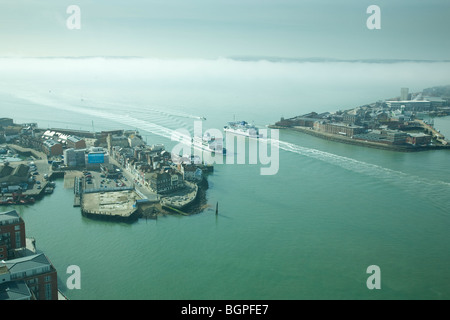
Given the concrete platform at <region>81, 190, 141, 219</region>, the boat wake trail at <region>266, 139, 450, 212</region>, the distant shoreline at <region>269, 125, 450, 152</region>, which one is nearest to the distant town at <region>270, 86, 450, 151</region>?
the distant shoreline at <region>269, 125, 450, 152</region>

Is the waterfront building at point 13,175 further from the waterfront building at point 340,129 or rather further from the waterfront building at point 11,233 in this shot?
the waterfront building at point 340,129

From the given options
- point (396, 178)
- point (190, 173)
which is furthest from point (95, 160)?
point (396, 178)

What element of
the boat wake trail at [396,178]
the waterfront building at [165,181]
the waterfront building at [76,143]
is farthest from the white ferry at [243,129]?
the waterfront building at [165,181]

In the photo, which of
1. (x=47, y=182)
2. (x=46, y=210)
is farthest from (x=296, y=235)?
(x=47, y=182)

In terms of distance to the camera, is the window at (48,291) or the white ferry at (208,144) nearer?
the window at (48,291)

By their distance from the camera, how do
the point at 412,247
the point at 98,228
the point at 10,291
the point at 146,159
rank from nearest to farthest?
the point at 10,291, the point at 412,247, the point at 98,228, the point at 146,159

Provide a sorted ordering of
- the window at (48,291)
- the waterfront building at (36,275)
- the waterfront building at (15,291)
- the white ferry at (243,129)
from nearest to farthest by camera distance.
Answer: the waterfront building at (15,291) → the waterfront building at (36,275) → the window at (48,291) → the white ferry at (243,129)

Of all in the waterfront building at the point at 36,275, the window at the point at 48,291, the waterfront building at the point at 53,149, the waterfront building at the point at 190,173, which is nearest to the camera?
the waterfront building at the point at 36,275
